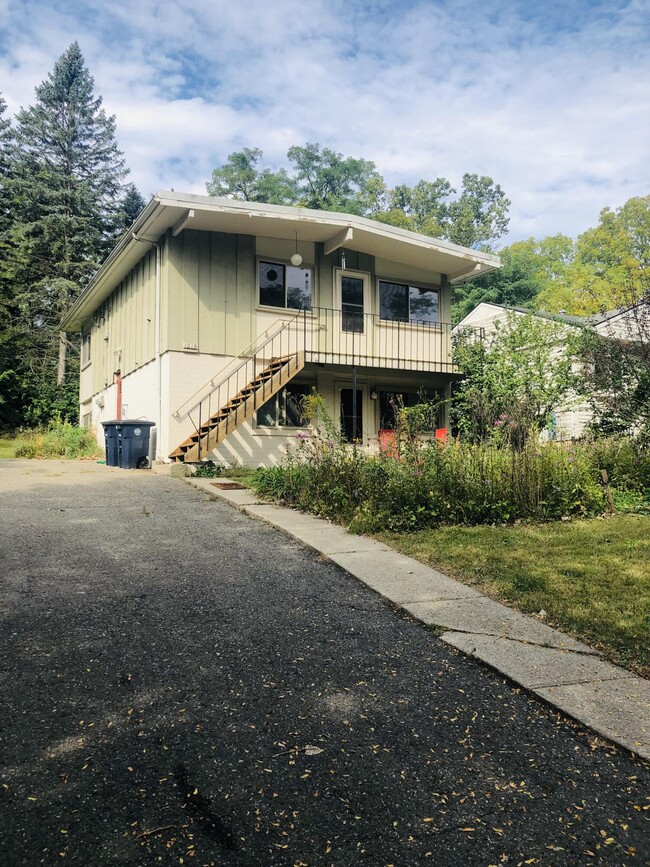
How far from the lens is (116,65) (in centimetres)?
1040

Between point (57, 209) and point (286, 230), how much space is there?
21588mm

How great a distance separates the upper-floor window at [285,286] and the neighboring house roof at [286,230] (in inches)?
28.5

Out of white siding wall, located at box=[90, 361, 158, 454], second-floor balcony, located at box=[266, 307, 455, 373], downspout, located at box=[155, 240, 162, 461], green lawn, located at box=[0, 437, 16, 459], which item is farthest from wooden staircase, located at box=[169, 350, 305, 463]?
green lawn, located at box=[0, 437, 16, 459]

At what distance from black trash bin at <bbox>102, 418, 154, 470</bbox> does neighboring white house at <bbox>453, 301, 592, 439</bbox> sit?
26.6 ft

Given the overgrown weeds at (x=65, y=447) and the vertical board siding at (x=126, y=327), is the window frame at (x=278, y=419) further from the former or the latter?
the overgrown weeds at (x=65, y=447)

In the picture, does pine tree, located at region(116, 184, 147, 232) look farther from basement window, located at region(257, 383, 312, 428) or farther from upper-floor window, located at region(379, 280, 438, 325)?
basement window, located at region(257, 383, 312, 428)

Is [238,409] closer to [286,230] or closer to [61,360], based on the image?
[286,230]

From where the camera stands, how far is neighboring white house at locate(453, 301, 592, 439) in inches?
544

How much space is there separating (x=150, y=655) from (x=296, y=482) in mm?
4891

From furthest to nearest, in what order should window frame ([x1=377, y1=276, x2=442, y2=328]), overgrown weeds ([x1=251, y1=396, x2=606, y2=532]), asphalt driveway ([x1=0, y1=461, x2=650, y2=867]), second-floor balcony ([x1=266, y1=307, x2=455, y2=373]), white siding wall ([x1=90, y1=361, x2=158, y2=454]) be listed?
1. window frame ([x1=377, y1=276, x2=442, y2=328])
2. second-floor balcony ([x1=266, y1=307, x2=455, y2=373])
3. white siding wall ([x1=90, y1=361, x2=158, y2=454])
4. overgrown weeds ([x1=251, y1=396, x2=606, y2=532])
5. asphalt driveway ([x1=0, y1=461, x2=650, y2=867])

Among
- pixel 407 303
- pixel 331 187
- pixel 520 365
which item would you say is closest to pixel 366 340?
pixel 407 303

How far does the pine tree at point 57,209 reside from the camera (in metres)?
28.3

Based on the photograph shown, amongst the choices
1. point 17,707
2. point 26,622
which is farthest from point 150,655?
point 26,622

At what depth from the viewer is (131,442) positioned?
12391 millimetres
